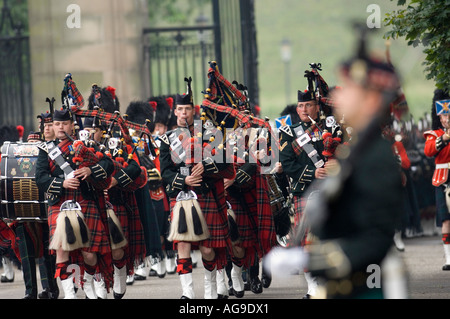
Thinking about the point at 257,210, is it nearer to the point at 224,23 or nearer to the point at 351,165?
the point at 351,165

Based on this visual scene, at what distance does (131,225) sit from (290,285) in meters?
1.69

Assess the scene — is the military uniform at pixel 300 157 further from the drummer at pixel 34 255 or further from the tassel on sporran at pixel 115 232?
the drummer at pixel 34 255

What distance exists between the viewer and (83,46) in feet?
51.5

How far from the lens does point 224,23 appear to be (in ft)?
55.5

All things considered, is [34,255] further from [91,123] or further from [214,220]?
[214,220]

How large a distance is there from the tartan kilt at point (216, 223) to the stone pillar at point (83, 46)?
6.04m

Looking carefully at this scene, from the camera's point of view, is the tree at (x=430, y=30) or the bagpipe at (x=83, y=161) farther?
the bagpipe at (x=83, y=161)

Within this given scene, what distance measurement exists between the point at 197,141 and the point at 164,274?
355 cm

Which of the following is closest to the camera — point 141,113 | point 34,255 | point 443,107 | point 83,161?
point 83,161

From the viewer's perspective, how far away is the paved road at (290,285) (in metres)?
10.1

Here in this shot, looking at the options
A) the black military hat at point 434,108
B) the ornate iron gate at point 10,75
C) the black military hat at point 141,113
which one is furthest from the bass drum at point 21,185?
the ornate iron gate at point 10,75

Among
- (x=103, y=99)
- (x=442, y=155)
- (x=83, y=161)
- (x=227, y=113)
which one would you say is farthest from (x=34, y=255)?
(x=442, y=155)

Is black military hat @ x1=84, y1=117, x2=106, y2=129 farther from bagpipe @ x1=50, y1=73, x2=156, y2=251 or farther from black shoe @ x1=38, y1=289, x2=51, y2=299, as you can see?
black shoe @ x1=38, y1=289, x2=51, y2=299
